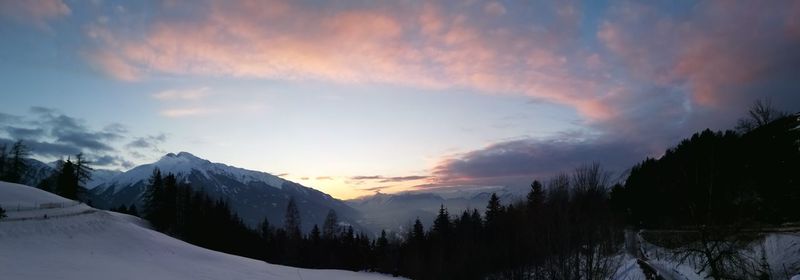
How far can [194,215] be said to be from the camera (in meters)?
71.9

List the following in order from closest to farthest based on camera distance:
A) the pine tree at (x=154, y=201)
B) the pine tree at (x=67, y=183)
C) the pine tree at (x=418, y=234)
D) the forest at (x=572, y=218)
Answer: the forest at (x=572, y=218) → the pine tree at (x=154, y=201) → the pine tree at (x=67, y=183) → the pine tree at (x=418, y=234)

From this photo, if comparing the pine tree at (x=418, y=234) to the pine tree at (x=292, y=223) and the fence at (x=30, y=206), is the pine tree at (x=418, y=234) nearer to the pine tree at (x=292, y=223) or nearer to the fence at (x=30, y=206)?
the pine tree at (x=292, y=223)

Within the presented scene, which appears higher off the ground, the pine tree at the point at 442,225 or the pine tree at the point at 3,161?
the pine tree at the point at 3,161

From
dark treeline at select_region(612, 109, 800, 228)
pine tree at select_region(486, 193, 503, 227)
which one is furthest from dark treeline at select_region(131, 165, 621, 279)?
dark treeline at select_region(612, 109, 800, 228)

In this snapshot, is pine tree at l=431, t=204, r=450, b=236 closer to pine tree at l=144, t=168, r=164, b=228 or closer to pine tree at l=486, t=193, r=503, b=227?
pine tree at l=486, t=193, r=503, b=227

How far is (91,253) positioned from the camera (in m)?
26.2

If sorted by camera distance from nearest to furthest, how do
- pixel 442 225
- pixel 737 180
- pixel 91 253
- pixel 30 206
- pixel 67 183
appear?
pixel 91 253 < pixel 30 206 < pixel 737 180 < pixel 67 183 < pixel 442 225

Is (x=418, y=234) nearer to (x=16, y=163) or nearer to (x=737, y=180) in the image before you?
(x=737, y=180)

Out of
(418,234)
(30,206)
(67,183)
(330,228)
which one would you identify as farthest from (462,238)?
(67,183)

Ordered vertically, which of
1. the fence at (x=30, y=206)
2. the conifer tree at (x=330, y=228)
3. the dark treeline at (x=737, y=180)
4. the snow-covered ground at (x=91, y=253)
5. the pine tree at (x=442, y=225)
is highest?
the dark treeline at (x=737, y=180)

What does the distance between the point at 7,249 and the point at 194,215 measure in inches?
2024

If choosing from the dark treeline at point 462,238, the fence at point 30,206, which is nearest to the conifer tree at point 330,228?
the dark treeline at point 462,238

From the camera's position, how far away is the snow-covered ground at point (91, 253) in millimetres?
19703

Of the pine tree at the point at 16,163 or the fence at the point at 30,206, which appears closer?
the fence at the point at 30,206
